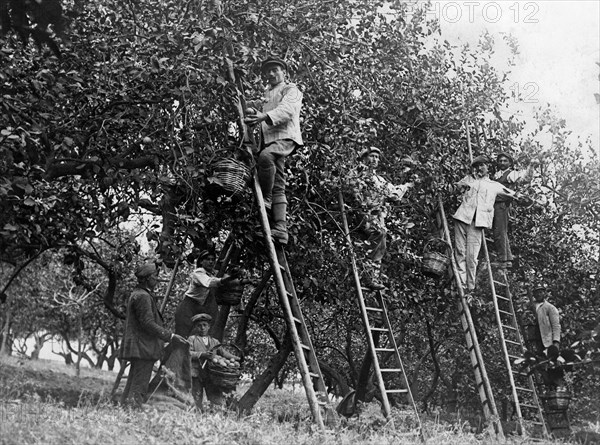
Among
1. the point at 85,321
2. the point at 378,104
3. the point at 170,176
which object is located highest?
the point at 378,104

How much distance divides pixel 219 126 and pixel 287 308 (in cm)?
294

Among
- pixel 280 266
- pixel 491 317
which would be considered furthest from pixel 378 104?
pixel 491 317

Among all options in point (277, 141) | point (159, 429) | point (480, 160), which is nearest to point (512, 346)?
point (480, 160)

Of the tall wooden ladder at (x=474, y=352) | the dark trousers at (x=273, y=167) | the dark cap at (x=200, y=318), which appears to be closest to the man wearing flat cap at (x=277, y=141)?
the dark trousers at (x=273, y=167)

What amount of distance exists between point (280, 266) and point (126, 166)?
8.46ft

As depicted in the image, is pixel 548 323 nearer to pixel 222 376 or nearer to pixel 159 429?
pixel 222 376

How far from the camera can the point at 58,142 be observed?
363 inches

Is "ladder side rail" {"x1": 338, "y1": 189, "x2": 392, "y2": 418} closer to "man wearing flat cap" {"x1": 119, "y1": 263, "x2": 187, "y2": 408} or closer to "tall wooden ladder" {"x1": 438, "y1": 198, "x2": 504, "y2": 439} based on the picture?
"tall wooden ladder" {"x1": 438, "y1": 198, "x2": 504, "y2": 439}

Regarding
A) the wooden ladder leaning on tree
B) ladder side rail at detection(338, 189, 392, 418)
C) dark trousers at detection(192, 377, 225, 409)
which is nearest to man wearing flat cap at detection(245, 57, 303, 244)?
the wooden ladder leaning on tree

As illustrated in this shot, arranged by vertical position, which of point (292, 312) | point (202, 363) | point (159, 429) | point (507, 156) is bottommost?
point (159, 429)

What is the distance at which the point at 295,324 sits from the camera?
8016mm

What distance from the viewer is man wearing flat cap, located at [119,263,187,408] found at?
8414mm

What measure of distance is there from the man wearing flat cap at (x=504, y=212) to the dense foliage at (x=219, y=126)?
723 millimetres

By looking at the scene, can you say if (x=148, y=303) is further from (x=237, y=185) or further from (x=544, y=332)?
(x=544, y=332)
